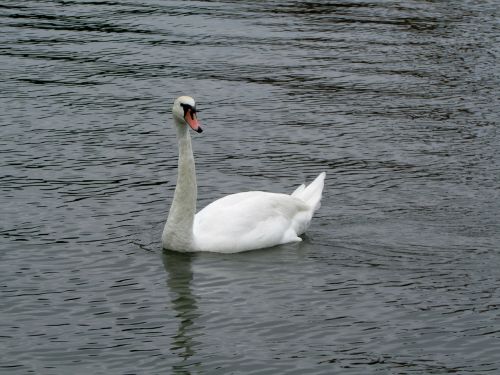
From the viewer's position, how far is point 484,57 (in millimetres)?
25000

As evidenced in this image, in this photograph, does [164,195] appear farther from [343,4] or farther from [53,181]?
[343,4]

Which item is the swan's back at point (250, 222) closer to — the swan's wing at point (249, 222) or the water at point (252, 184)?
the swan's wing at point (249, 222)

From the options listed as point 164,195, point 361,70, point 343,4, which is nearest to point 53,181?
point 164,195

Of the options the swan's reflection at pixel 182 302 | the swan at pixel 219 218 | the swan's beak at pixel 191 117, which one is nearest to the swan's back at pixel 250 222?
the swan at pixel 219 218

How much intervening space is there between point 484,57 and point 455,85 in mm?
2474

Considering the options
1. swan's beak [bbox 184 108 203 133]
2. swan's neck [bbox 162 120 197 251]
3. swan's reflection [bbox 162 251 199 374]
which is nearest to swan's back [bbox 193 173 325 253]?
swan's neck [bbox 162 120 197 251]

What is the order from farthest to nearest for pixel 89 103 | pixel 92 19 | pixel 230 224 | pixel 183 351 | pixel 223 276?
pixel 92 19 < pixel 89 103 < pixel 230 224 < pixel 223 276 < pixel 183 351

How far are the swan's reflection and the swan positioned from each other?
23 centimetres

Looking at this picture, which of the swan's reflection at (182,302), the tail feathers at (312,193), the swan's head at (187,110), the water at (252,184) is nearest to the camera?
the swan's reflection at (182,302)

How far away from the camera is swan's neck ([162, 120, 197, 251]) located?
14086 millimetres

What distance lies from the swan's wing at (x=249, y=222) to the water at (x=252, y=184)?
0.23 metres

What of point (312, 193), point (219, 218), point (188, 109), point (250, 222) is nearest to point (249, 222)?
point (250, 222)

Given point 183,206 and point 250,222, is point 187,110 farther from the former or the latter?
point 250,222

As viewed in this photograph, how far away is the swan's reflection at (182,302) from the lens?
1129cm
